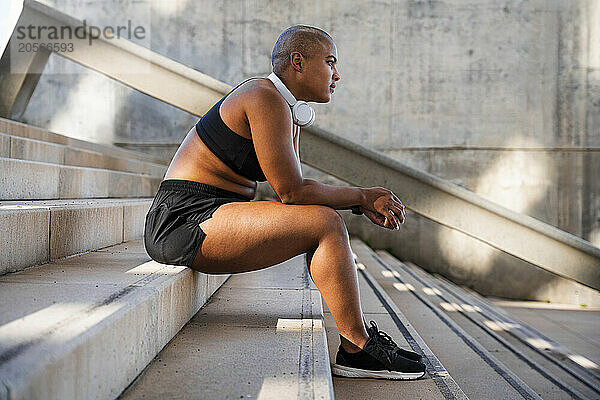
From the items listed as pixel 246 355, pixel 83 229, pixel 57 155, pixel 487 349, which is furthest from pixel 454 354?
pixel 57 155

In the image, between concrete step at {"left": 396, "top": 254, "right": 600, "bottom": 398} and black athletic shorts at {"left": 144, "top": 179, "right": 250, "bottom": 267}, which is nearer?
black athletic shorts at {"left": 144, "top": 179, "right": 250, "bottom": 267}

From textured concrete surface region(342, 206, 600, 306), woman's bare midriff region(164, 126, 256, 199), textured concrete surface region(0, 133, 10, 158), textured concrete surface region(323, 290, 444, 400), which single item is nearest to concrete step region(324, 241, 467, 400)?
textured concrete surface region(323, 290, 444, 400)

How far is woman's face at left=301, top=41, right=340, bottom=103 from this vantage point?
169cm

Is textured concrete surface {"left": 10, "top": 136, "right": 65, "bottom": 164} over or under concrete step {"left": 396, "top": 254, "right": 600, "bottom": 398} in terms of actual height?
over

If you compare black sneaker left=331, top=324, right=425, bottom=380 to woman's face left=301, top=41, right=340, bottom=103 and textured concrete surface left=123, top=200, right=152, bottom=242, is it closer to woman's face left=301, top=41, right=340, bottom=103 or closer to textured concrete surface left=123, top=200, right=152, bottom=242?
woman's face left=301, top=41, right=340, bottom=103

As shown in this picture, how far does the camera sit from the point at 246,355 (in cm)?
137

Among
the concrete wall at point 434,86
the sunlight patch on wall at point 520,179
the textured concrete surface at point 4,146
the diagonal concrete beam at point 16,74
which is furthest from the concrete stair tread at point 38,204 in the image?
the sunlight patch on wall at point 520,179

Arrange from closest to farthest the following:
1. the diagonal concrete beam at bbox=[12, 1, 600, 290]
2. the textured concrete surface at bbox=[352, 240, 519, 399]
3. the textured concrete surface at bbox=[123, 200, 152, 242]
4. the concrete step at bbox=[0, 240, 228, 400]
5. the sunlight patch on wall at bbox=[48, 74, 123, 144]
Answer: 1. the concrete step at bbox=[0, 240, 228, 400]
2. the textured concrete surface at bbox=[352, 240, 519, 399]
3. the textured concrete surface at bbox=[123, 200, 152, 242]
4. the diagonal concrete beam at bbox=[12, 1, 600, 290]
5. the sunlight patch on wall at bbox=[48, 74, 123, 144]

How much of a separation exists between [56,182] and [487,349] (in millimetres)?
2236

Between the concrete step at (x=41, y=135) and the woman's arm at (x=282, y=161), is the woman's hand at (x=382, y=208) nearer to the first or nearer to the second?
the woman's arm at (x=282, y=161)

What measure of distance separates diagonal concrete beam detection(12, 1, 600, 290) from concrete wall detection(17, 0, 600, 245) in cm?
195

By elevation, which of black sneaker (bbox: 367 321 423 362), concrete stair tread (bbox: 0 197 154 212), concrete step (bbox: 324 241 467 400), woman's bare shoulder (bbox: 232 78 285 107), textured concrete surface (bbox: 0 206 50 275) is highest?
woman's bare shoulder (bbox: 232 78 285 107)

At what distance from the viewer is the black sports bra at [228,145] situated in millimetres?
1624

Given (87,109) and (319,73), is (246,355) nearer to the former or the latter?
(319,73)
